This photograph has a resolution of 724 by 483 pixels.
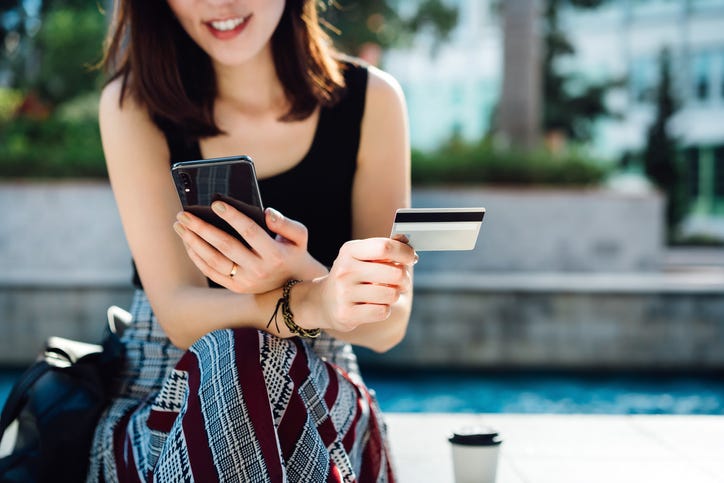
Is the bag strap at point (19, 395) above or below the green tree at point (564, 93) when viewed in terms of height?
below

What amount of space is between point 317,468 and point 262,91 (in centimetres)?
114

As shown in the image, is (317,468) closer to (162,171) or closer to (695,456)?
(162,171)

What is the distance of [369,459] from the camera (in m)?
1.82

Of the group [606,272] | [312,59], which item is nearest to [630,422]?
[312,59]

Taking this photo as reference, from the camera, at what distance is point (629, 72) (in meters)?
27.2

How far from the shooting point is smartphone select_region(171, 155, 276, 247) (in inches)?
54.7

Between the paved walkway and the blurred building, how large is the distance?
23.0m

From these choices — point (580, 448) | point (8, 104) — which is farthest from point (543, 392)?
point (8, 104)

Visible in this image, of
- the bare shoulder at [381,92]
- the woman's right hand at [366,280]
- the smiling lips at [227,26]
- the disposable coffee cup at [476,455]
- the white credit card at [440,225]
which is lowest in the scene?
the disposable coffee cup at [476,455]

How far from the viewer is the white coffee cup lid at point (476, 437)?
212 centimetres

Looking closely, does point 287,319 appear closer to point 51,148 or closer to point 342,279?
point 342,279

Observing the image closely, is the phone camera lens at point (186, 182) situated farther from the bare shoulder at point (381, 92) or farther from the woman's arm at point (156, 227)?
the bare shoulder at point (381, 92)

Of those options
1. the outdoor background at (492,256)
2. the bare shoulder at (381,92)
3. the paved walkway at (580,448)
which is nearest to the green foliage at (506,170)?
the outdoor background at (492,256)

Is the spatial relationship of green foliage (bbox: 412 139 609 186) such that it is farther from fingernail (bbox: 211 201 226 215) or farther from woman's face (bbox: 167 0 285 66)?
fingernail (bbox: 211 201 226 215)
